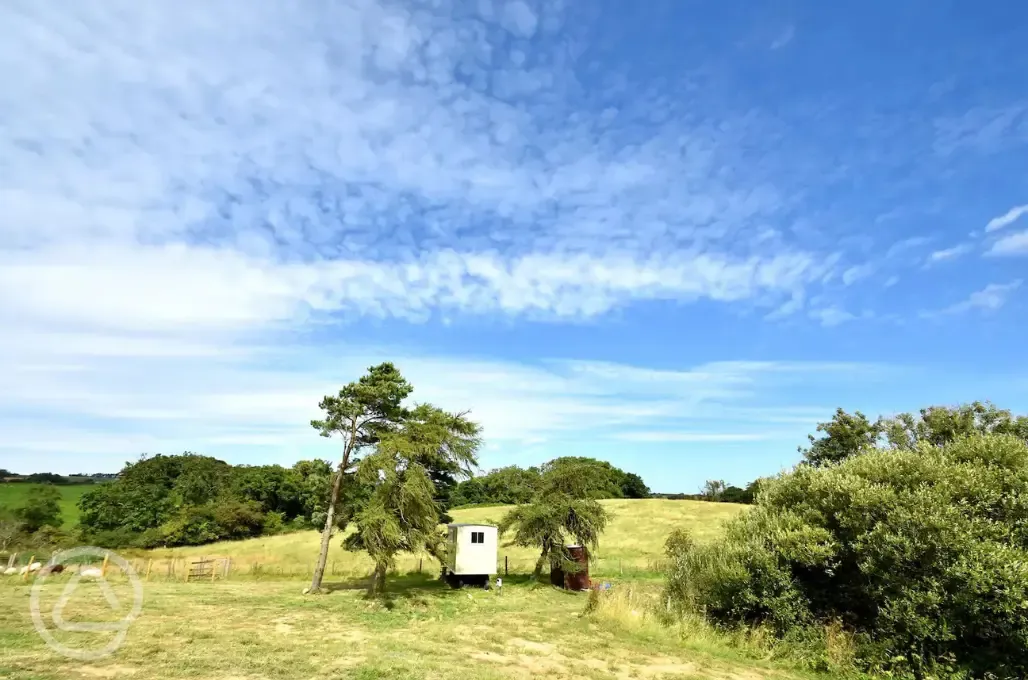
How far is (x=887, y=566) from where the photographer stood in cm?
1471

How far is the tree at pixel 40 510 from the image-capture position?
198 ft

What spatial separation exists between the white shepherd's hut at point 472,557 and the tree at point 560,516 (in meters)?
1.18

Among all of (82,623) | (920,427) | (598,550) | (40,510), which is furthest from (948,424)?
(40,510)

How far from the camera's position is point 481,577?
27844mm

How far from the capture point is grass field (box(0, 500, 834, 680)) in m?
12.6

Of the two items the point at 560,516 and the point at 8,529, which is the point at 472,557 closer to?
the point at 560,516

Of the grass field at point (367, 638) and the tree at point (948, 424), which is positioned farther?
the tree at point (948, 424)

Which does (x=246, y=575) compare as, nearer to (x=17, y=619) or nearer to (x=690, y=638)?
(x=17, y=619)

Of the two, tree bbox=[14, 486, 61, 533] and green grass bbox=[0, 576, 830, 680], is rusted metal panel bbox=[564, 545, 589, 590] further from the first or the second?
tree bbox=[14, 486, 61, 533]

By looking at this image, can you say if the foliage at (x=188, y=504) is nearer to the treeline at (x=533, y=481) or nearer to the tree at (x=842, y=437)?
the treeline at (x=533, y=481)

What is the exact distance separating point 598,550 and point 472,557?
1804cm

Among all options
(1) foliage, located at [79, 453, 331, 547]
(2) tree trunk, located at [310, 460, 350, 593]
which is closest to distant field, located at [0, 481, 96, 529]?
(1) foliage, located at [79, 453, 331, 547]

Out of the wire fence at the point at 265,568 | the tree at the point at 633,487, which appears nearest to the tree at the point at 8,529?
the wire fence at the point at 265,568

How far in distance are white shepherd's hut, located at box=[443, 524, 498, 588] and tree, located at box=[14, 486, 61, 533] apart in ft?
186
